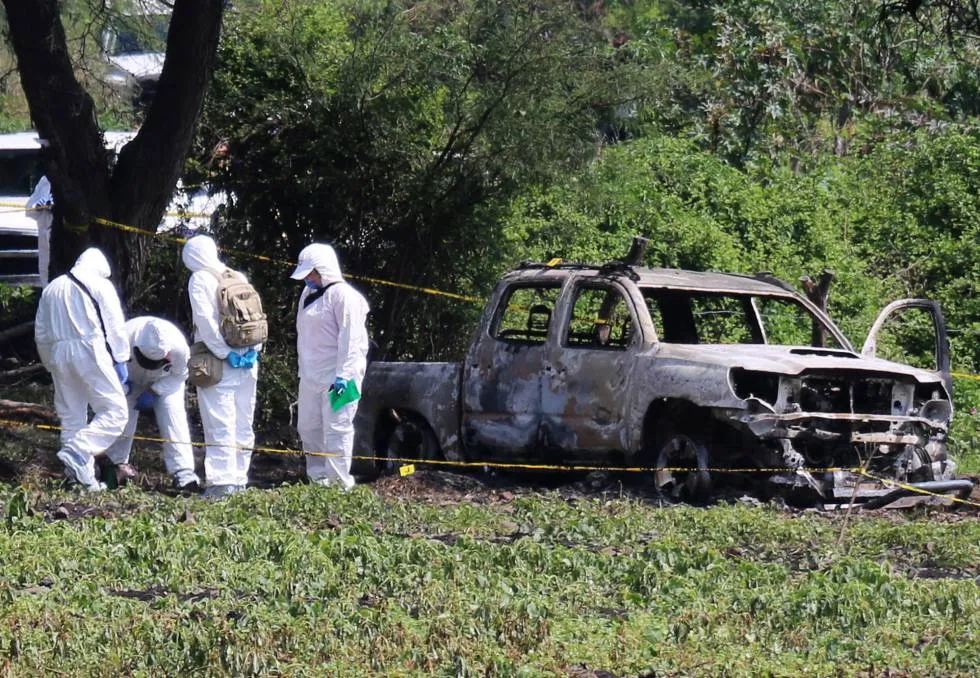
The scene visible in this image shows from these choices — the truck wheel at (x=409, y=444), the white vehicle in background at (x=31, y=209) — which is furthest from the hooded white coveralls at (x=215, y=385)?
the white vehicle in background at (x=31, y=209)

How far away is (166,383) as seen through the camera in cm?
1141

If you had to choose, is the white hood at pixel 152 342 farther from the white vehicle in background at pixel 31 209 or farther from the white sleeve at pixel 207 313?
the white vehicle in background at pixel 31 209

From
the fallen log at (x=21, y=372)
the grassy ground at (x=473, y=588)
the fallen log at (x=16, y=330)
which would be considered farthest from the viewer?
the fallen log at (x=16, y=330)

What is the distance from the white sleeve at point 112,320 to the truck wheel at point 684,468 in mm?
3647

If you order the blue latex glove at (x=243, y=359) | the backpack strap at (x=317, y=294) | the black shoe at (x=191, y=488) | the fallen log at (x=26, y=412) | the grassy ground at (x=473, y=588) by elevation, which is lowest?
the black shoe at (x=191, y=488)

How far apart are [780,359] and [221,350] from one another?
145 inches

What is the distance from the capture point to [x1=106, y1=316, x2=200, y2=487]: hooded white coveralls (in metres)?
11.1

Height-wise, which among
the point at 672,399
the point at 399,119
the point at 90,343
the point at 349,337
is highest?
the point at 399,119

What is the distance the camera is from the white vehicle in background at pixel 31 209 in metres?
14.9

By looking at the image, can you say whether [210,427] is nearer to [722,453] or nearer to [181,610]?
[722,453]

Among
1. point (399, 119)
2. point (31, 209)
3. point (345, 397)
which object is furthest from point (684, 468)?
point (31, 209)

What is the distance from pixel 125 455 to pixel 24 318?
17.7ft

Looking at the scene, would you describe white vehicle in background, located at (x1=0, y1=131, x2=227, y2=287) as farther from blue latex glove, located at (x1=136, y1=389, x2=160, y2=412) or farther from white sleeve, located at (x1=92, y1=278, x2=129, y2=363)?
blue latex glove, located at (x1=136, y1=389, x2=160, y2=412)

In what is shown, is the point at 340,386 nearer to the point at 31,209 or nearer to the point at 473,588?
the point at 473,588
